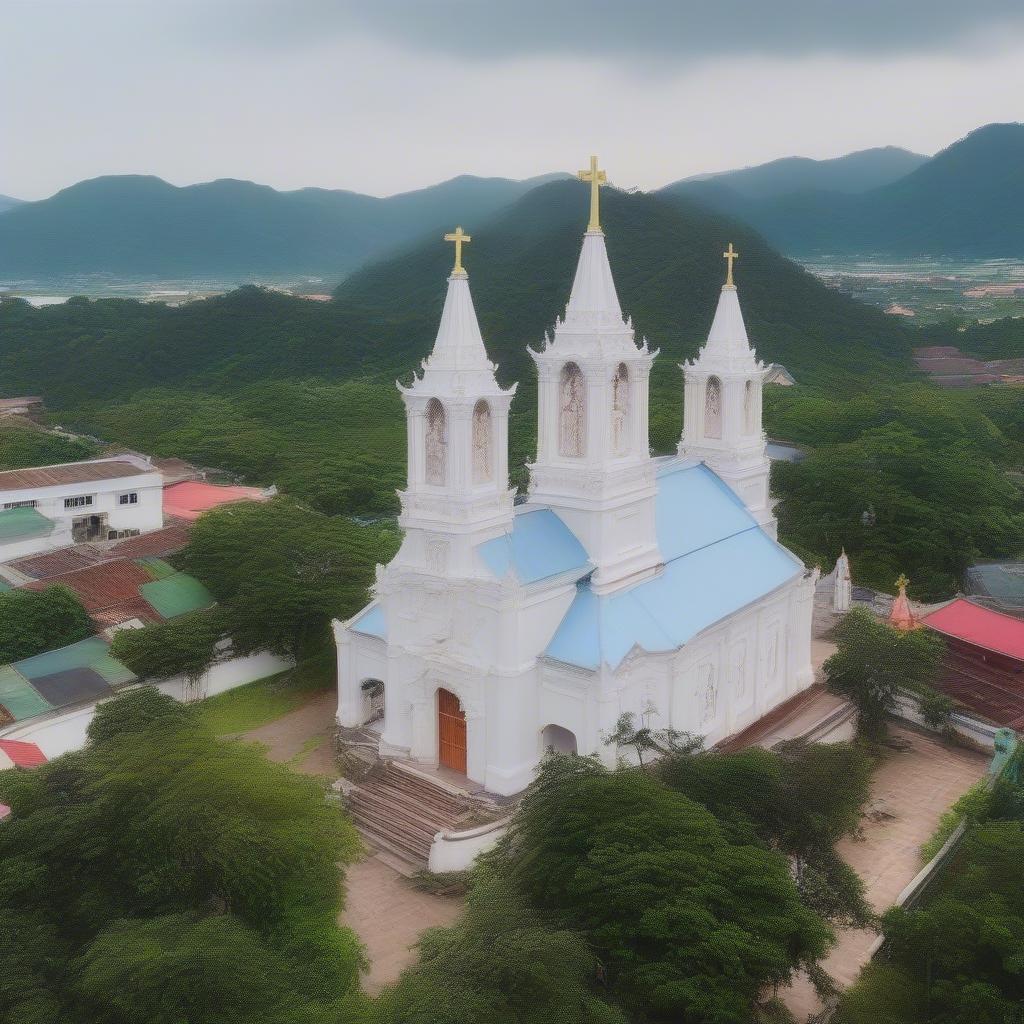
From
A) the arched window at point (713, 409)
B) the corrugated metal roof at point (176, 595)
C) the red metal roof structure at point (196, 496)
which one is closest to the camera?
the arched window at point (713, 409)

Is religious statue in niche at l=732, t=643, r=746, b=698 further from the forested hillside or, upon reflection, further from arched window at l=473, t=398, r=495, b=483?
the forested hillside

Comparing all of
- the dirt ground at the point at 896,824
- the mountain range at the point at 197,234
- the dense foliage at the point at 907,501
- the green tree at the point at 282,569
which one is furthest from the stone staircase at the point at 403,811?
the mountain range at the point at 197,234

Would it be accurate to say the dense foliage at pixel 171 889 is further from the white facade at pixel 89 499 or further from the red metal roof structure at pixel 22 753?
the white facade at pixel 89 499

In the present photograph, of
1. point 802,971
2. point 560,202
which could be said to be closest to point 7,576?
point 802,971

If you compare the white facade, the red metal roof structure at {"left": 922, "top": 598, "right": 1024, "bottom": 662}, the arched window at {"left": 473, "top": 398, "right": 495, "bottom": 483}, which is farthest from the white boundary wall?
the red metal roof structure at {"left": 922, "top": 598, "right": 1024, "bottom": 662}

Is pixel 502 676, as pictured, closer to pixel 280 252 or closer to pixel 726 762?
pixel 726 762

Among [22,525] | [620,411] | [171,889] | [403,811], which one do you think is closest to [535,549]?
[620,411]

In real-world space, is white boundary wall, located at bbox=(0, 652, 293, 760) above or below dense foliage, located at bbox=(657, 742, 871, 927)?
below
